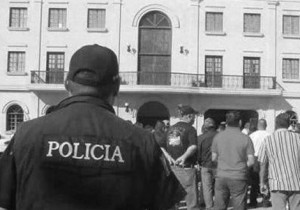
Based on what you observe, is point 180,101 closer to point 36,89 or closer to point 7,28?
point 36,89

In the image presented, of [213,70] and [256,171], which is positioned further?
[213,70]

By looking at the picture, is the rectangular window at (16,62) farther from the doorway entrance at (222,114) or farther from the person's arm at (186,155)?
the person's arm at (186,155)

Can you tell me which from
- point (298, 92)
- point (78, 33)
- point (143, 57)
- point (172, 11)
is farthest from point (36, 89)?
point (298, 92)

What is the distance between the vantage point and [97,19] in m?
31.5

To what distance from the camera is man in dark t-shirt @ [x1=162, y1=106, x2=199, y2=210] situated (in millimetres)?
8477

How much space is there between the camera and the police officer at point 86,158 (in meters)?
2.32

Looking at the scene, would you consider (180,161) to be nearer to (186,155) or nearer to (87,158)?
(186,155)

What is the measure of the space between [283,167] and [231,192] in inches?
53.2

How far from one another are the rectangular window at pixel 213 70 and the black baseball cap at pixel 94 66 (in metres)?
28.6

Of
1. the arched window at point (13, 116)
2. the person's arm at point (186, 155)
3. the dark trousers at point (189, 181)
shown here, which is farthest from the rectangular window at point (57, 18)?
the person's arm at point (186, 155)

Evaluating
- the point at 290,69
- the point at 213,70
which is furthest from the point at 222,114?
the point at 290,69

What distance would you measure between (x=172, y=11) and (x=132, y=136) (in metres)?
29.8

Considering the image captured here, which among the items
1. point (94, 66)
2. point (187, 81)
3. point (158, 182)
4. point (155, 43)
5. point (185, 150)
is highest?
point (155, 43)

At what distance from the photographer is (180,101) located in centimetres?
3088
